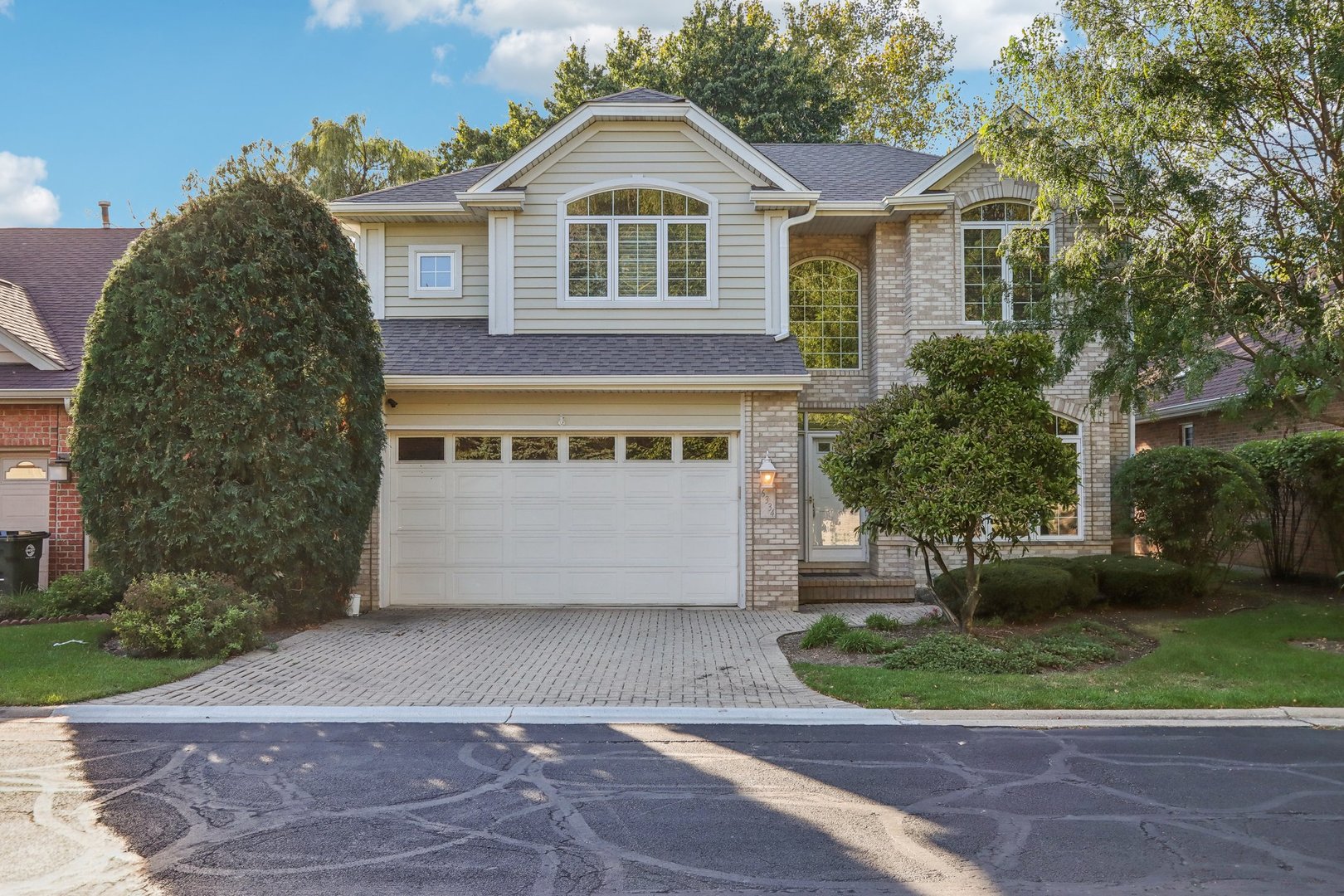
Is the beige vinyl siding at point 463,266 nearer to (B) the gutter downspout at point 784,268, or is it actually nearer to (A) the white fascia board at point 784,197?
(A) the white fascia board at point 784,197

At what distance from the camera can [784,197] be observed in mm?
13453

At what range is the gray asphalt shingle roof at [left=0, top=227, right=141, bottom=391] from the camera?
13.6m

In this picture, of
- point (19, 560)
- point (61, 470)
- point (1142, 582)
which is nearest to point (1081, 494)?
point (1142, 582)

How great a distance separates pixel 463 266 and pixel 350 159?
18.7 meters

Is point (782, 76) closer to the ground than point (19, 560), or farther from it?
farther from it

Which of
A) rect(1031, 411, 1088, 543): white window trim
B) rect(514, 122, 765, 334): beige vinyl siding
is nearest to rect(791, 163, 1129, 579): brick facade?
rect(1031, 411, 1088, 543): white window trim

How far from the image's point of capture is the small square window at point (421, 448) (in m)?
13.3

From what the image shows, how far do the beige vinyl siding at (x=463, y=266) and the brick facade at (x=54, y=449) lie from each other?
5064 millimetres

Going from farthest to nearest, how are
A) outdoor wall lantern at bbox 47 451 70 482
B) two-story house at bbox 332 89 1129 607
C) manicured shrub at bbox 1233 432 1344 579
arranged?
manicured shrub at bbox 1233 432 1344 579, two-story house at bbox 332 89 1129 607, outdoor wall lantern at bbox 47 451 70 482

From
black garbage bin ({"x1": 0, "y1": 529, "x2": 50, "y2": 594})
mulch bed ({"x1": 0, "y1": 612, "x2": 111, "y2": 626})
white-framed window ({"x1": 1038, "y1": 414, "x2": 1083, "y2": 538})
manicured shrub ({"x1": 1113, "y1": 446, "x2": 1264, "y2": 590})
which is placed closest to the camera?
mulch bed ({"x1": 0, "y1": 612, "x2": 111, "y2": 626})

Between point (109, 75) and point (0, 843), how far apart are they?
15.7m

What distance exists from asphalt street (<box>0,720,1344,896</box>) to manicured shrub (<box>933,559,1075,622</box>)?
166 inches

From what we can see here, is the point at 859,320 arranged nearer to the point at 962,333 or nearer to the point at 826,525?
the point at 962,333

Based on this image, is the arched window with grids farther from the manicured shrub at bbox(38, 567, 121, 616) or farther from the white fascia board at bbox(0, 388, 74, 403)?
the white fascia board at bbox(0, 388, 74, 403)
